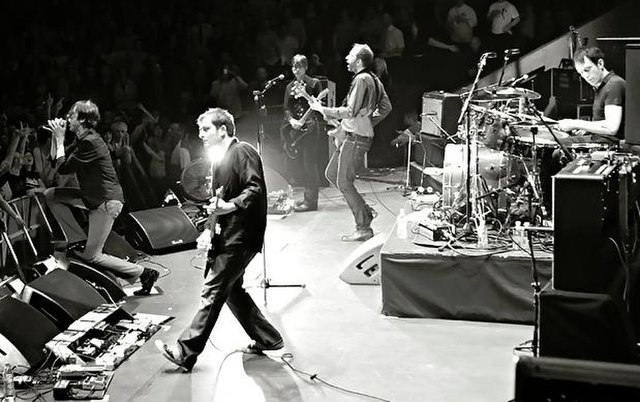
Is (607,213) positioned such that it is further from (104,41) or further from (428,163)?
(104,41)

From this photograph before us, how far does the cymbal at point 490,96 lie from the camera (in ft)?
23.1

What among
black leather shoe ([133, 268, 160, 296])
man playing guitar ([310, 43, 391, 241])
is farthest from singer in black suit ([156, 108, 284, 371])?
man playing guitar ([310, 43, 391, 241])

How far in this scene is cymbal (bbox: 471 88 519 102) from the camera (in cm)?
704

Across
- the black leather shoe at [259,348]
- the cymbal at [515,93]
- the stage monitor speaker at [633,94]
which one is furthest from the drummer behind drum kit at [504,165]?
the black leather shoe at [259,348]

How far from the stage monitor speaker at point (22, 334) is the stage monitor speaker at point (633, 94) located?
4016 millimetres

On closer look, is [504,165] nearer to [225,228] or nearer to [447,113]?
[225,228]

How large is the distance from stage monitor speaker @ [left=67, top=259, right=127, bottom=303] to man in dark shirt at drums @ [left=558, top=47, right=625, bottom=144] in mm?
3700

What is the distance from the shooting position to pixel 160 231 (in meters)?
8.61

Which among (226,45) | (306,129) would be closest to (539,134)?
(306,129)

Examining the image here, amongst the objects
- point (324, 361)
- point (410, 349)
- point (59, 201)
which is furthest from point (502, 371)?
point (59, 201)

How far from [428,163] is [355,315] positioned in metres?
5.11

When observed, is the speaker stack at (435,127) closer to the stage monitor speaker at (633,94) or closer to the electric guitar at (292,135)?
the electric guitar at (292,135)

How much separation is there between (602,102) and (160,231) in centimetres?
434

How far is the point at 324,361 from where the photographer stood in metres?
5.55
